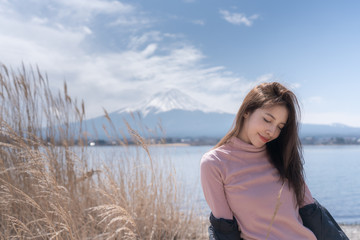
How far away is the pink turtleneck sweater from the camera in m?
1.41

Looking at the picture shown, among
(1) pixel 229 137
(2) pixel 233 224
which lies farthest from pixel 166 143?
(2) pixel 233 224

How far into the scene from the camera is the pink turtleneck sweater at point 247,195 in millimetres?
1412

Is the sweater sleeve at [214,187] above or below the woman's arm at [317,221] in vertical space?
above

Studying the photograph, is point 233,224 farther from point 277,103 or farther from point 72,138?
point 72,138

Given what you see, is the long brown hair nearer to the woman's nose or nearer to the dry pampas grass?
the woman's nose

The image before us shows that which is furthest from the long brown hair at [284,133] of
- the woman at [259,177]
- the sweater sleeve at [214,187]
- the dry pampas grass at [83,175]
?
the dry pampas grass at [83,175]

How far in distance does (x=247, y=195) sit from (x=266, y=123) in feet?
1.00

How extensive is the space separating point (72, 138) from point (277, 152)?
5.88ft

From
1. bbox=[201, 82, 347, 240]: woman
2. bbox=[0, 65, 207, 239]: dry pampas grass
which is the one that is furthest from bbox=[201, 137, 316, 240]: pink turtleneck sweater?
bbox=[0, 65, 207, 239]: dry pampas grass

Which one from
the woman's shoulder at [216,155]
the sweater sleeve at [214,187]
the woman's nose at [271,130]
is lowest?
the sweater sleeve at [214,187]

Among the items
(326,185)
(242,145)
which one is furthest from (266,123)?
(326,185)

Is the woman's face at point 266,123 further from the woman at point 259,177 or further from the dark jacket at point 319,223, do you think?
the dark jacket at point 319,223

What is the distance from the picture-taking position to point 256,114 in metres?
1.45

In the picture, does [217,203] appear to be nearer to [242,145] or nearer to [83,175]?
[242,145]
